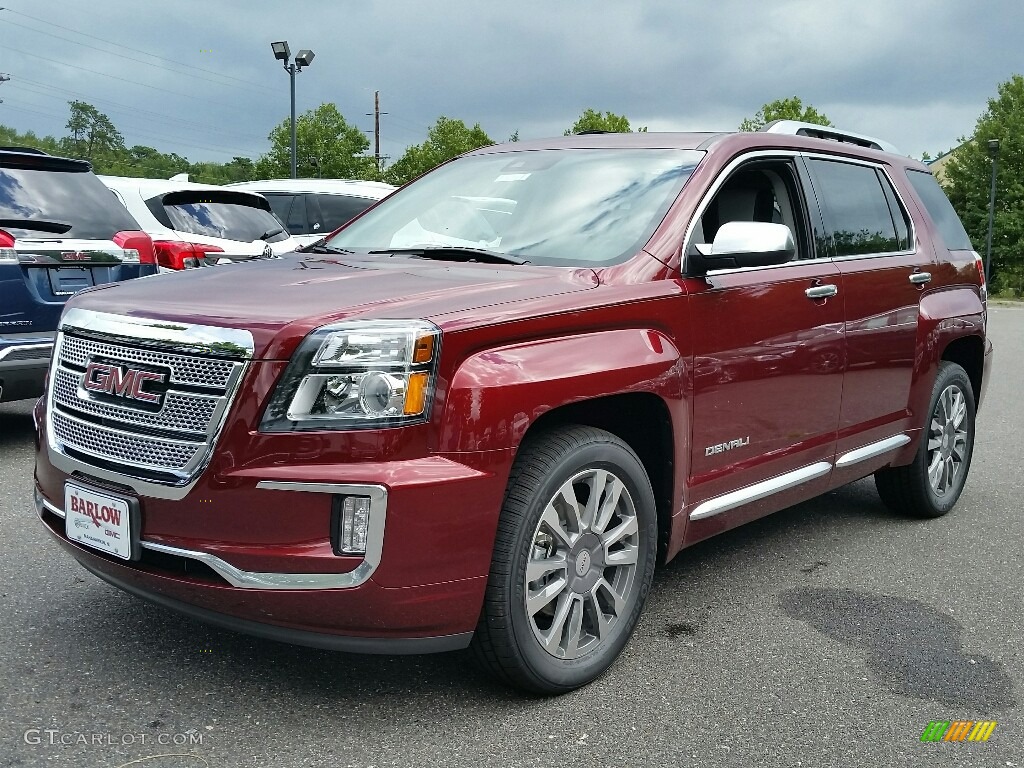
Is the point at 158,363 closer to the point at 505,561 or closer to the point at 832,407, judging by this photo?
the point at 505,561

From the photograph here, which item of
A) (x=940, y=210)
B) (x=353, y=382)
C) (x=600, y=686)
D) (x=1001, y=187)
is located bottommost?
(x=600, y=686)

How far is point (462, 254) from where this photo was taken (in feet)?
12.6

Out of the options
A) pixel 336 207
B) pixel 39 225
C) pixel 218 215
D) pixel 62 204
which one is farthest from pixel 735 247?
pixel 336 207

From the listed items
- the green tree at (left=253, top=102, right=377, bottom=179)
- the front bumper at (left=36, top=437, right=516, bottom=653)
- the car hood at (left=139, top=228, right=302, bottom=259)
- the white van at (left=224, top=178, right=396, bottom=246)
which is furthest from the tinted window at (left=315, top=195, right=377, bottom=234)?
the green tree at (left=253, top=102, right=377, bottom=179)

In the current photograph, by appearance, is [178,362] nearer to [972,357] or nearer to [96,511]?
[96,511]

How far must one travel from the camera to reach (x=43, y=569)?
433cm

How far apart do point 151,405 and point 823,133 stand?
11.9 ft

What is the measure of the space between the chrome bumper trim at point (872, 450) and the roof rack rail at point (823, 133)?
1445 mm

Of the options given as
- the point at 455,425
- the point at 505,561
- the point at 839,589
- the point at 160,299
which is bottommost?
the point at 839,589

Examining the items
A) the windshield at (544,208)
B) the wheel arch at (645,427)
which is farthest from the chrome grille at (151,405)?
the windshield at (544,208)

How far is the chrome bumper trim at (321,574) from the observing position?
2.76m

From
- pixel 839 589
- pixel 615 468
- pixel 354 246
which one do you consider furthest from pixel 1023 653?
pixel 354 246

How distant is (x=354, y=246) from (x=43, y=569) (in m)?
1.80

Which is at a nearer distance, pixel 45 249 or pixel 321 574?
pixel 321 574
